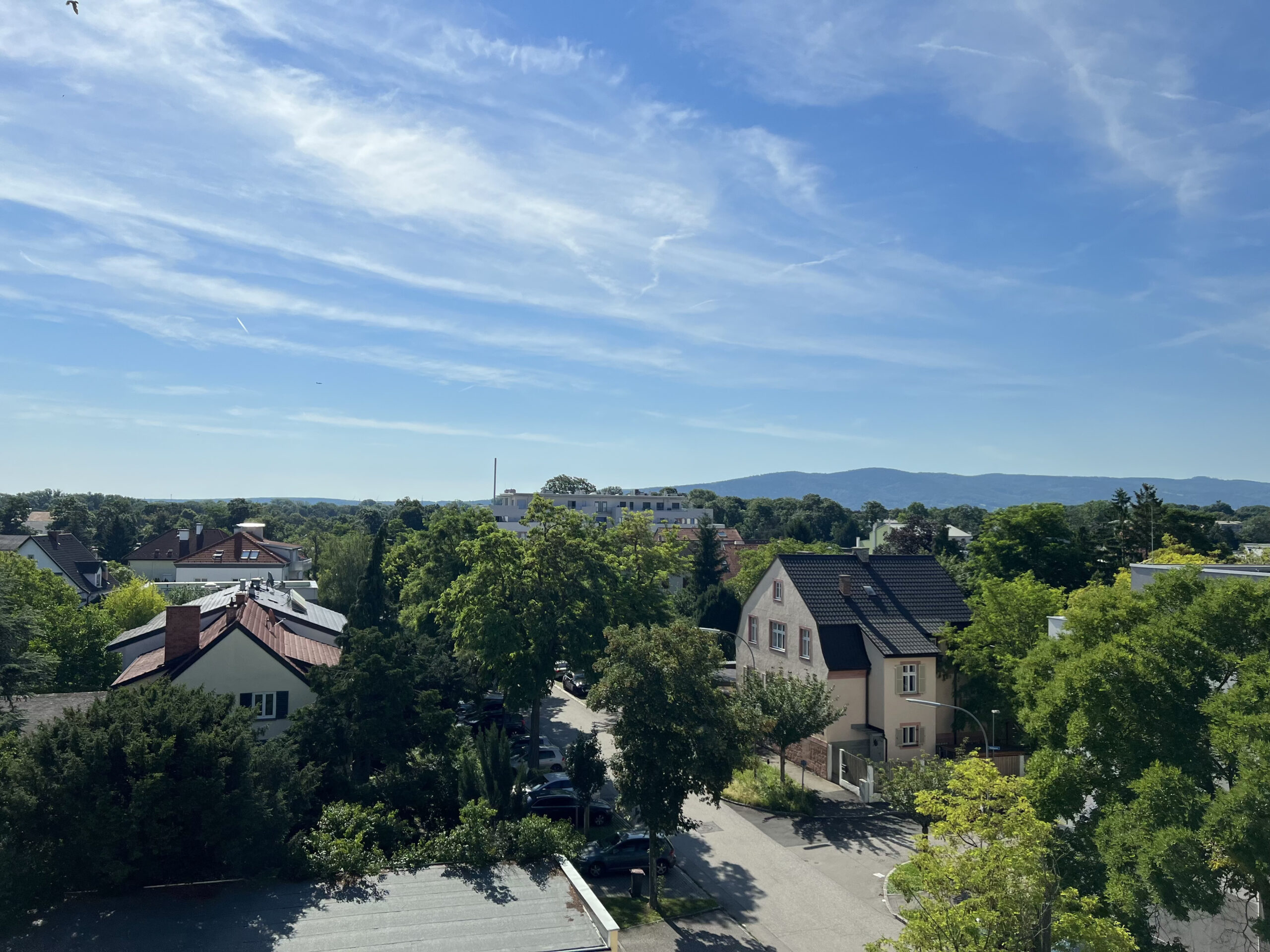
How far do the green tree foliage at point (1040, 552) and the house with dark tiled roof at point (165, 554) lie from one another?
8368 cm

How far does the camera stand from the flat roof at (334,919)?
16828 millimetres

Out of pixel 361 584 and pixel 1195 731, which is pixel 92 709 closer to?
pixel 1195 731

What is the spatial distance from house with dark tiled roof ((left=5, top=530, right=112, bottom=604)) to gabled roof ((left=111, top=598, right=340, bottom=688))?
3576cm

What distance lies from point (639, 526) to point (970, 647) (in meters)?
28.6

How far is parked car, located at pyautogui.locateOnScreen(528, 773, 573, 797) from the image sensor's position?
31.5 m

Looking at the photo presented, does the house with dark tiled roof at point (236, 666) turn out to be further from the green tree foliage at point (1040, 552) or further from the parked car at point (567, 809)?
the green tree foliage at point (1040, 552)

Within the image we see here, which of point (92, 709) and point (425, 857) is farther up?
point (92, 709)

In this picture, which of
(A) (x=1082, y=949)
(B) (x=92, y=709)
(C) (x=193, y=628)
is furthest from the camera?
(C) (x=193, y=628)

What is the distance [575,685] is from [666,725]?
3281 centimetres

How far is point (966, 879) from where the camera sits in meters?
14.8

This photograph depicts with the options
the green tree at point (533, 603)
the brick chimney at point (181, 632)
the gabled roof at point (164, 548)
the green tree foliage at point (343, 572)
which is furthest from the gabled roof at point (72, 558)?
the green tree at point (533, 603)

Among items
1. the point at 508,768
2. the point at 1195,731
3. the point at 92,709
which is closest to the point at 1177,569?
the point at 1195,731

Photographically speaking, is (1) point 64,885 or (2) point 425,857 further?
(2) point 425,857

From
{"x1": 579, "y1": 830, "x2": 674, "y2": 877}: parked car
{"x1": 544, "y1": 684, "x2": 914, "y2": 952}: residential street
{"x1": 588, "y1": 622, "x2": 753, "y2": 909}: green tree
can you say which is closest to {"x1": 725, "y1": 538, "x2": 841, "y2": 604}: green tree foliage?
{"x1": 544, "y1": 684, "x2": 914, "y2": 952}: residential street
